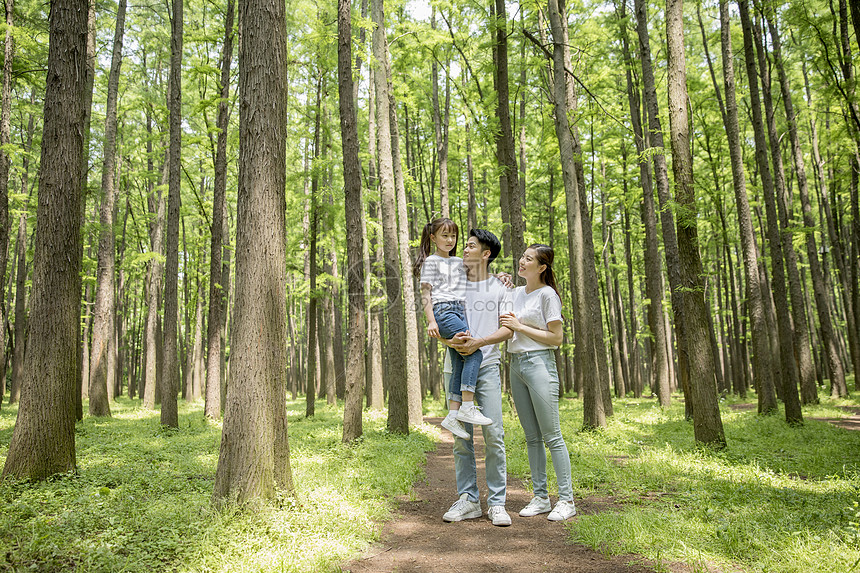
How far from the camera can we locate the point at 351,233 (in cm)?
925

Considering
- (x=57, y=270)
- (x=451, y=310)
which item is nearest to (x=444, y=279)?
(x=451, y=310)

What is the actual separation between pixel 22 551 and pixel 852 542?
5514 millimetres

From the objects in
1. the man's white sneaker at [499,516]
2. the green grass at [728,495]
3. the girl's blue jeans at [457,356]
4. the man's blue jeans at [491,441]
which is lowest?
the green grass at [728,495]

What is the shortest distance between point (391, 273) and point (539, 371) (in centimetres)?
659

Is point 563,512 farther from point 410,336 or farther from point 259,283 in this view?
point 410,336

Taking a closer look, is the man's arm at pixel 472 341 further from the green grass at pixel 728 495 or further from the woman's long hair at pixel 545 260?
the green grass at pixel 728 495

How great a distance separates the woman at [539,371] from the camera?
4.24 metres

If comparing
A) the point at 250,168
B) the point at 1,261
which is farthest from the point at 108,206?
the point at 250,168

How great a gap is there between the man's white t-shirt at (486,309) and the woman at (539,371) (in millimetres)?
116

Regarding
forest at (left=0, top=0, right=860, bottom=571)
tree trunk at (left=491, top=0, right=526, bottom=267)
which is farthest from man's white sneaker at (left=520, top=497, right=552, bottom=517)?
tree trunk at (left=491, top=0, right=526, bottom=267)

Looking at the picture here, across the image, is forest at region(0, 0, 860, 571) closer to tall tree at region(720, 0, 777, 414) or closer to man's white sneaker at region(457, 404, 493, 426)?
tall tree at region(720, 0, 777, 414)

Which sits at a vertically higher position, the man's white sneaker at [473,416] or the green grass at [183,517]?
the man's white sneaker at [473,416]

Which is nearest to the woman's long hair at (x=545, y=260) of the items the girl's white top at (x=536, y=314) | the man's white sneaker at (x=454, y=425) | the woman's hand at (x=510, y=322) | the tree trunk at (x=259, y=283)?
the girl's white top at (x=536, y=314)

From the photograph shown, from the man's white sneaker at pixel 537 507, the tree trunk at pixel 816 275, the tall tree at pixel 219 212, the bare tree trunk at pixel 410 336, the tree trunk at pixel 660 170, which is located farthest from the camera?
the tree trunk at pixel 816 275
